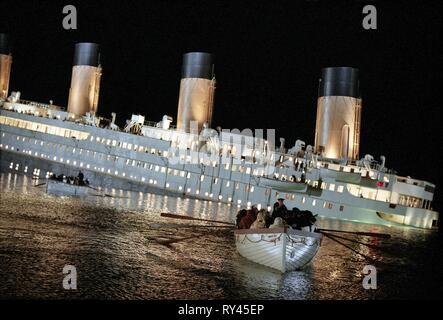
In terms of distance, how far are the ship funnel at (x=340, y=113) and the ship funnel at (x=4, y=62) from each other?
3729 centimetres

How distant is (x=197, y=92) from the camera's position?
4338 centimetres

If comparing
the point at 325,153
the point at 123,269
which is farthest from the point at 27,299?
the point at 325,153

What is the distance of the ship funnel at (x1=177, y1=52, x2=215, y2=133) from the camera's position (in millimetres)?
43281

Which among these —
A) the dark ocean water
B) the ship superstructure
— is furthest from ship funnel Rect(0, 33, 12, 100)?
the dark ocean water

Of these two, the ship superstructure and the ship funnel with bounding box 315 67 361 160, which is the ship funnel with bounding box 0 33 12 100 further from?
the ship funnel with bounding box 315 67 361 160

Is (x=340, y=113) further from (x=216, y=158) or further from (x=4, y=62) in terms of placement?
(x=4, y=62)

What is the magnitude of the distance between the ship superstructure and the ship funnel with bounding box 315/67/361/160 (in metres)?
0.08

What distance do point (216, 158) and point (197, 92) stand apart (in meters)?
7.41

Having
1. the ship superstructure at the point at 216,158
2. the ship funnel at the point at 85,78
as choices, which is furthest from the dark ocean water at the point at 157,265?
the ship funnel at the point at 85,78

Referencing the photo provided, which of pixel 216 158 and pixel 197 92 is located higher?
pixel 197 92

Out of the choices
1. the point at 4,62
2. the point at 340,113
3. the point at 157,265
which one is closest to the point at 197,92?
the point at 340,113

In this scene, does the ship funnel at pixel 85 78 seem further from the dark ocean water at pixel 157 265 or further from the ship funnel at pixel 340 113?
the dark ocean water at pixel 157 265

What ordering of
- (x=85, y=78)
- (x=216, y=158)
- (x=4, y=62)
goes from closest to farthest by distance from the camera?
(x=216, y=158) → (x=85, y=78) → (x=4, y=62)

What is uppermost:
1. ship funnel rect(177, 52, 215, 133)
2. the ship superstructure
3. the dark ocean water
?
ship funnel rect(177, 52, 215, 133)
